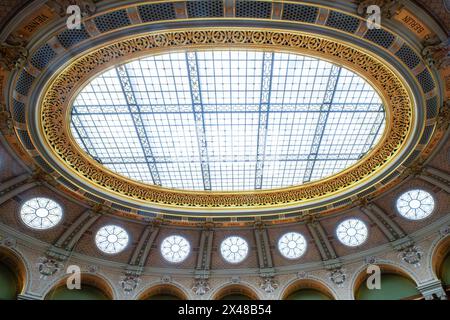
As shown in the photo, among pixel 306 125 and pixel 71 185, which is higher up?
pixel 306 125

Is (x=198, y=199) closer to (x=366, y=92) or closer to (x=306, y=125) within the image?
(x=306, y=125)

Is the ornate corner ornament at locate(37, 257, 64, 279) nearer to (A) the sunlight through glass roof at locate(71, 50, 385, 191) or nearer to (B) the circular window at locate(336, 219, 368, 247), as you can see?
(A) the sunlight through glass roof at locate(71, 50, 385, 191)

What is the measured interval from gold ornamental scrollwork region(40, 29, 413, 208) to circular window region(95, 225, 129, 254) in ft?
8.64

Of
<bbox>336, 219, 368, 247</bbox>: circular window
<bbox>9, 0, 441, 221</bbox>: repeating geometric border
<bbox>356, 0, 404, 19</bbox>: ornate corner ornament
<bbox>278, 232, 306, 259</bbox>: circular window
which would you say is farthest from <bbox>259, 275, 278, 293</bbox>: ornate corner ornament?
<bbox>356, 0, 404, 19</bbox>: ornate corner ornament

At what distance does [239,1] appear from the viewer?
14.1 meters

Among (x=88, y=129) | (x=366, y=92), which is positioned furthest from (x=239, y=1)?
(x=88, y=129)

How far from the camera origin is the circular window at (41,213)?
21.7m

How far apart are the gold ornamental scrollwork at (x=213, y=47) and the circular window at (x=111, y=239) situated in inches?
104

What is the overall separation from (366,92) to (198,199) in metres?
12.7

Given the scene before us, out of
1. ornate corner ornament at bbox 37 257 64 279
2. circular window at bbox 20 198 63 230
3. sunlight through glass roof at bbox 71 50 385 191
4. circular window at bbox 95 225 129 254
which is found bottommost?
ornate corner ornament at bbox 37 257 64 279

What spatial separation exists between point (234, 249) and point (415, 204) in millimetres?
11733

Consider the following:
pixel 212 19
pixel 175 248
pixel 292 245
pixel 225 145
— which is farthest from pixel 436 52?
pixel 175 248

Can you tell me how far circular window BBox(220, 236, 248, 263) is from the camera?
25406 millimetres
